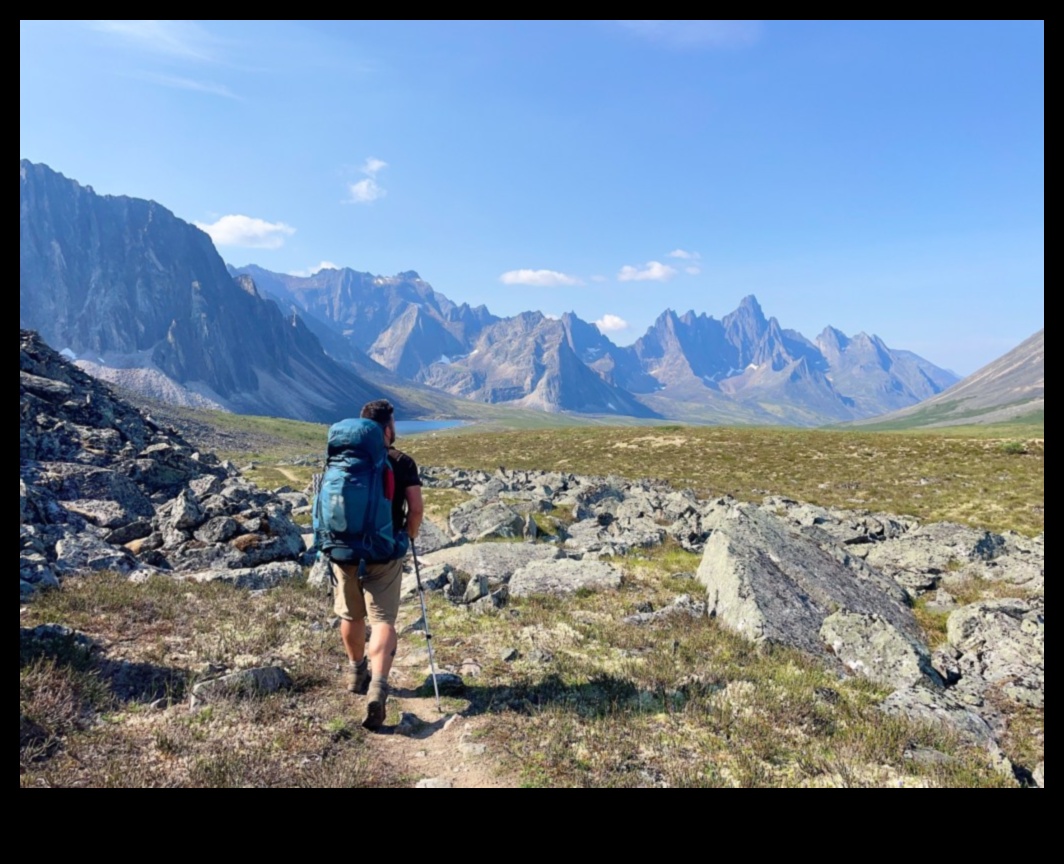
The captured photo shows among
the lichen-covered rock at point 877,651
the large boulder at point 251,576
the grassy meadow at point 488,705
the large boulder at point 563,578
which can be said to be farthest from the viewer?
→ the large boulder at point 563,578

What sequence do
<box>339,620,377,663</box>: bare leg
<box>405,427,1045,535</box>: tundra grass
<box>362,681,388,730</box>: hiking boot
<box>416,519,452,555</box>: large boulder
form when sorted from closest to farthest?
<box>362,681,388,730</box>: hiking boot
<box>339,620,377,663</box>: bare leg
<box>416,519,452,555</box>: large boulder
<box>405,427,1045,535</box>: tundra grass

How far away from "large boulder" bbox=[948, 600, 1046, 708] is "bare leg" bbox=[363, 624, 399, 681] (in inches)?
369

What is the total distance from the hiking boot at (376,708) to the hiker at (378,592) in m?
0.09

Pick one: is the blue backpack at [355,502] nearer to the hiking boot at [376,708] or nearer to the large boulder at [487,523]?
the hiking boot at [376,708]

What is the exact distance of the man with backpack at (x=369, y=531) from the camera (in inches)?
272

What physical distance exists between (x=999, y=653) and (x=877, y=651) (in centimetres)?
296

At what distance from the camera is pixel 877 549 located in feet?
66.0

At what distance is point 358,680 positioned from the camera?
757 cm

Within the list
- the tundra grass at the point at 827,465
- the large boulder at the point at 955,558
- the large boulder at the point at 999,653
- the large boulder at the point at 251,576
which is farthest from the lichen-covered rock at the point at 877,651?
the tundra grass at the point at 827,465

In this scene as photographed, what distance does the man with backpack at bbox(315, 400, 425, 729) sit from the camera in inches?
272

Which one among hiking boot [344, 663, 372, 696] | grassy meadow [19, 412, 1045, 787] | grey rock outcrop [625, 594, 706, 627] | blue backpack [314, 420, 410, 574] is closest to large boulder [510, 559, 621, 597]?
grassy meadow [19, 412, 1045, 787]

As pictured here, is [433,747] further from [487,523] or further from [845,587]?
[487,523]

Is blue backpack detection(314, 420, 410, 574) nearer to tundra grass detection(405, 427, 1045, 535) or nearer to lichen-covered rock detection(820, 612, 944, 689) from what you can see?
lichen-covered rock detection(820, 612, 944, 689)
